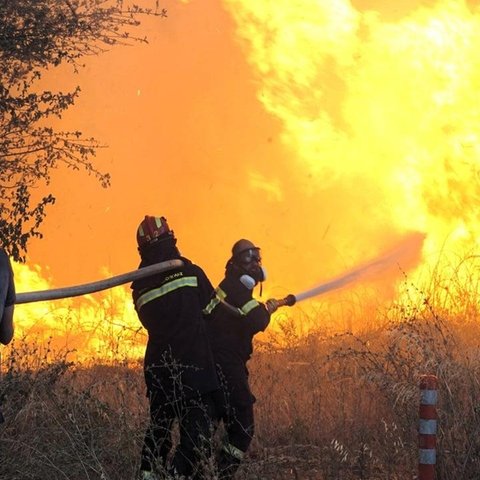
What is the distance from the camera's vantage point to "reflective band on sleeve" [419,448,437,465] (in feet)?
19.9

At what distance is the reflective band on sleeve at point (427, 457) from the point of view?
605cm

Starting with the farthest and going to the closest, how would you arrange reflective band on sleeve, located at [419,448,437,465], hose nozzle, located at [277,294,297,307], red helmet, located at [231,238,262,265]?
hose nozzle, located at [277,294,297,307] < red helmet, located at [231,238,262,265] < reflective band on sleeve, located at [419,448,437,465]

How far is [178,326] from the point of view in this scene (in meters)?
7.06

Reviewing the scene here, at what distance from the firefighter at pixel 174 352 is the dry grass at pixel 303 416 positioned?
0.23 m

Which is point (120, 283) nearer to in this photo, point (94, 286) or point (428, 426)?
point (94, 286)

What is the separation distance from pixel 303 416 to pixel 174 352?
240 centimetres

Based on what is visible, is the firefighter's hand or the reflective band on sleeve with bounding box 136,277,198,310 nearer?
the reflective band on sleeve with bounding box 136,277,198,310

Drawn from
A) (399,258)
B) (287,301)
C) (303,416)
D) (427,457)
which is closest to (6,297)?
(427,457)

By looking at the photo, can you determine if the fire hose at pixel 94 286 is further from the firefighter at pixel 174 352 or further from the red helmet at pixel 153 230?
the red helmet at pixel 153 230

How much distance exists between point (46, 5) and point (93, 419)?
3931mm

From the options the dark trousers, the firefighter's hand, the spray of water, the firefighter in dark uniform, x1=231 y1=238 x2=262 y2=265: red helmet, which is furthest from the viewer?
the spray of water

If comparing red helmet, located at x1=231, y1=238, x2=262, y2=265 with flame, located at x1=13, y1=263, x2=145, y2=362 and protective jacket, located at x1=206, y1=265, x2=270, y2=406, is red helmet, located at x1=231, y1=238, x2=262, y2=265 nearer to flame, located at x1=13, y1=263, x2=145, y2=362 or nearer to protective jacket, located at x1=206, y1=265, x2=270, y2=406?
protective jacket, located at x1=206, y1=265, x2=270, y2=406

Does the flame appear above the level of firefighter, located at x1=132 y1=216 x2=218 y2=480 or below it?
above

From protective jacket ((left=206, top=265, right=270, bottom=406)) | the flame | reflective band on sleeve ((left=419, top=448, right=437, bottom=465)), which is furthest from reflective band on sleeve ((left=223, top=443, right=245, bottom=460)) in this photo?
the flame
